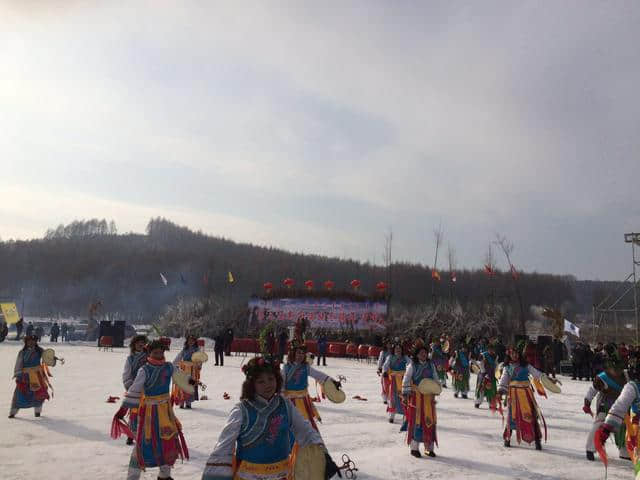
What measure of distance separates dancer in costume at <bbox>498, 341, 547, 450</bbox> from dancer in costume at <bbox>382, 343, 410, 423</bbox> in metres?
2.56

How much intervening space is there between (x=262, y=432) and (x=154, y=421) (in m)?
3.21

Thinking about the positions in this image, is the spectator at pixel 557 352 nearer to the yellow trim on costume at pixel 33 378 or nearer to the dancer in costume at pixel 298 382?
the dancer in costume at pixel 298 382

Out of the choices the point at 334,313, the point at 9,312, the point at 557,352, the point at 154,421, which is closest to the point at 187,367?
the point at 154,421

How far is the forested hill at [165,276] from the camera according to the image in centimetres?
8969

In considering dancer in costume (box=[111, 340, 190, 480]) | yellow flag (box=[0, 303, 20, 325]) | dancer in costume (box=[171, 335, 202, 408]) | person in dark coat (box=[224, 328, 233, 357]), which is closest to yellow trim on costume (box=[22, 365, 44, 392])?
dancer in costume (box=[171, 335, 202, 408])

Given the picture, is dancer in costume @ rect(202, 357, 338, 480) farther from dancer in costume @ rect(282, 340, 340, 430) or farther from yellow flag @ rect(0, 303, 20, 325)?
yellow flag @ rect(0, 303, 20, 325)

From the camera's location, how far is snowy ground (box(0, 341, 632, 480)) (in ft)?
22.7

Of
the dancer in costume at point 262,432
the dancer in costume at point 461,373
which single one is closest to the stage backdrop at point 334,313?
the dancer in costume at point 461,373

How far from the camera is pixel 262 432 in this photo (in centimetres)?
367

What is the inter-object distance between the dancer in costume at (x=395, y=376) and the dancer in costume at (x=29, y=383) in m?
7.59

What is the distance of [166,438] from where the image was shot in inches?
242

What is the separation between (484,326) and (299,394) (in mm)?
43764

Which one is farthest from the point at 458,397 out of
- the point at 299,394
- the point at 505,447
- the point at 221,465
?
the point at 221,465

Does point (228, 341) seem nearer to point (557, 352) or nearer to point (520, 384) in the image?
point (557, 352)
